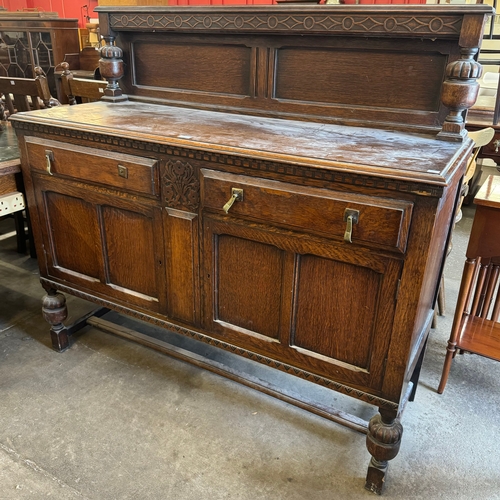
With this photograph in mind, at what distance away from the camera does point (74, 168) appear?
179cm

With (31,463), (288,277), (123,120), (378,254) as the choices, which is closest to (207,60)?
(123,120)

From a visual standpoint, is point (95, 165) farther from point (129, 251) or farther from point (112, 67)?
point (112, 67)

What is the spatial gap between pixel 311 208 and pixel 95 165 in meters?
0.85

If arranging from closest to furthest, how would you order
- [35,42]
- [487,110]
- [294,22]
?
1. [294,22]
2. [487,110]
3. [35,42]

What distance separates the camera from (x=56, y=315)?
2145 millimetres

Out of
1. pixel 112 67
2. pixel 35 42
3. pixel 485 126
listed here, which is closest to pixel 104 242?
pixel 112 67

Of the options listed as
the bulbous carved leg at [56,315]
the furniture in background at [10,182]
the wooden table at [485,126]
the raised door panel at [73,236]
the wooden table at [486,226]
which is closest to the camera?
the wooden table at [486,226]

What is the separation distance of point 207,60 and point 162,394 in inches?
55.2

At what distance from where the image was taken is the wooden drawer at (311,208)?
1239 millimetres

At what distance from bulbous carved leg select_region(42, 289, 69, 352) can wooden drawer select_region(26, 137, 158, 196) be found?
23.6 inches

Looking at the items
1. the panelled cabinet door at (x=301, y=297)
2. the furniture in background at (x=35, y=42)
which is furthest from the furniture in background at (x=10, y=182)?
the furniture in background at (x=35, y=42)

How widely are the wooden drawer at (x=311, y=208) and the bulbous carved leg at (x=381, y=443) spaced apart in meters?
0.59

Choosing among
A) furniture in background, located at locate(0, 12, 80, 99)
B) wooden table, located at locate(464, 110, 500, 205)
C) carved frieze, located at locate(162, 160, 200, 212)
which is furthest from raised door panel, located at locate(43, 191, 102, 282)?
furniture in background, located at locate(0, 12, 80, 99)

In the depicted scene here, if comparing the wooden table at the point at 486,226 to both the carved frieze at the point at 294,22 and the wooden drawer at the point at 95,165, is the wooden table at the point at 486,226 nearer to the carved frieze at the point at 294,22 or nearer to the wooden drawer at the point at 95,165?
the carved frieze at the point at 294,22
